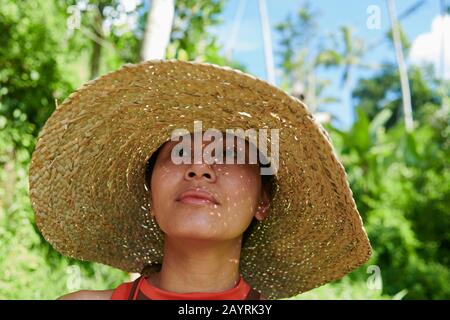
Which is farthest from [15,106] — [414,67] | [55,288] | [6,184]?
[414,67]

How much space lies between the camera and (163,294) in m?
1.56

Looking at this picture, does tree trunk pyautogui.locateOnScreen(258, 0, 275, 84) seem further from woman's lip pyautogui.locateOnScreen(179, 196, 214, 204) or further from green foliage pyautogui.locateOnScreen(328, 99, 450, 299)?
woman's lip pyautogui.locateOnScreen(179, 196, 214, 204)

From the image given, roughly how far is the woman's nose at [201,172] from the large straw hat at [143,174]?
15 cm

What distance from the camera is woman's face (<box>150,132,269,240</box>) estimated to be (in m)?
1.47

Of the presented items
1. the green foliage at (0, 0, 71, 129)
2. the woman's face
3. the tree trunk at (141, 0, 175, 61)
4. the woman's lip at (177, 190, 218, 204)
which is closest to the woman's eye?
the woman's face

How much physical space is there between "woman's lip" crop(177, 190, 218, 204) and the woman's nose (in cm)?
5

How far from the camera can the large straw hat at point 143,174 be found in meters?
1.42

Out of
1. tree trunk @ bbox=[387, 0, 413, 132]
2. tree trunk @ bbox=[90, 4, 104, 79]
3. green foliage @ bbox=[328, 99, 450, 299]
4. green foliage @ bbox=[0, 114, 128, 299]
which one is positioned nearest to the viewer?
green foliage @ bbox=[0, 114, 128, 299]

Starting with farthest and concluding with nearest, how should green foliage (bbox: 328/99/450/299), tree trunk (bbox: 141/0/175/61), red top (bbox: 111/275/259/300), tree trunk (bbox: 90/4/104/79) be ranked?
green foliage (bbox: 328/99/450/299), tree trunk (bbox: 90/4/104/79), tree trunk (bbox: 141/0/175/61), red top (bbox: 111/275/259/300)

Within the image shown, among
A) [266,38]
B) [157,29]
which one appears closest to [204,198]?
[157,29]

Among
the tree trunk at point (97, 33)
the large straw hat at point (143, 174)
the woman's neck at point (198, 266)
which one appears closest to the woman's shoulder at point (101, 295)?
the woman's neck at point (198, 266)
